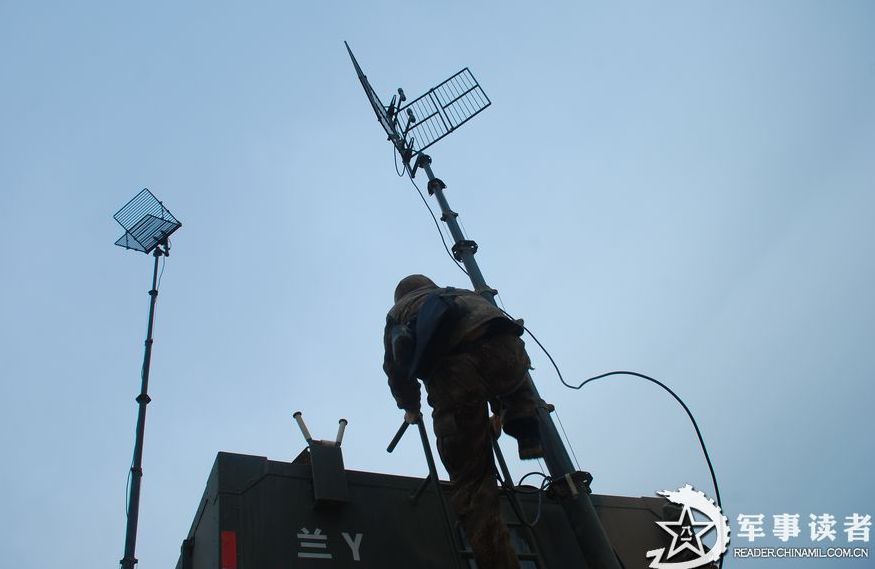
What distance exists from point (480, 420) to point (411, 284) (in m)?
1.28

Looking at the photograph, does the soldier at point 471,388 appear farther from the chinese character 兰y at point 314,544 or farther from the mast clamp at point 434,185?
the mast clamp at point 434,185

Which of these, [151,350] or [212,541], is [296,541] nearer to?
[212,541]

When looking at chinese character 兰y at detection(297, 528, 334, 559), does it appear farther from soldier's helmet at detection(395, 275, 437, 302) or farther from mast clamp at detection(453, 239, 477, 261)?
mast clamp at detection(453, 239, 477, 261)

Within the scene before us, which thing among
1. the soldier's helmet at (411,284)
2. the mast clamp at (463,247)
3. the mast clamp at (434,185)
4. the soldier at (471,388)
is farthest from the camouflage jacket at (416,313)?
the mast clamp at (434,185)

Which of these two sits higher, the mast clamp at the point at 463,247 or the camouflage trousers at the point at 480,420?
the mast clamp at the point at 463,247

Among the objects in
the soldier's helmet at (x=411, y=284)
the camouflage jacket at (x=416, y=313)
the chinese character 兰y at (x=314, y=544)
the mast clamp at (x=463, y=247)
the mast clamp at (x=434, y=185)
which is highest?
the mast clamp at (x=434, y=185)

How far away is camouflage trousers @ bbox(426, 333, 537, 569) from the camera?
340cm

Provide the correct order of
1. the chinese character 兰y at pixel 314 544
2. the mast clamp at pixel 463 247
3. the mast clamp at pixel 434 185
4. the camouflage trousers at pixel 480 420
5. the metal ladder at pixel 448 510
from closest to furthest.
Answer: the camouflage trousers at pixel 480 420 < the metal ladder at pixel 448 510 < the chinese character 兰y at pixel 314 544 < the mast clamp at pixel 463 247 < the mast clamp at pixel 434 185

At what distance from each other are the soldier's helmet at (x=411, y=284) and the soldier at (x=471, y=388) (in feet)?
1.44

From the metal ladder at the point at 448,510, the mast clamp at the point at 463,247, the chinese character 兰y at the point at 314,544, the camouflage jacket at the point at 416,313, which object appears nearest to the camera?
the metal ladder at the point at 448,510

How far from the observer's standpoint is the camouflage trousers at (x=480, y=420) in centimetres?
340

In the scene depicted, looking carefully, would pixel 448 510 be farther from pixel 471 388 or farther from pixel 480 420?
pixel 471 388

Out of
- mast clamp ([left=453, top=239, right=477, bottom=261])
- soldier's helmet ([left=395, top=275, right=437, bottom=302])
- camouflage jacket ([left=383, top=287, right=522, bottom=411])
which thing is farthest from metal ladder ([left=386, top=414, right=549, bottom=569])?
mast clamp ([left=453, top=239, right=477, bottom=261])

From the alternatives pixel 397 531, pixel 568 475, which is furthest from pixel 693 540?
pixel 397 531
